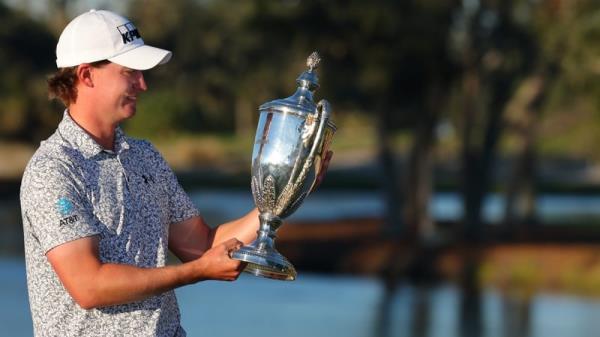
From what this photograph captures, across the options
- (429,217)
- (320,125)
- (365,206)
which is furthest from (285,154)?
(365,206)

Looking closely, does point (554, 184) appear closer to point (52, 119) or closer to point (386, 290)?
point (52, 119)

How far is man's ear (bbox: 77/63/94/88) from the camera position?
3555 mm

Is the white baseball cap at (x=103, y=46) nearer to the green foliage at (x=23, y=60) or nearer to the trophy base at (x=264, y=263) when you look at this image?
the trophy base at (x=264, y=263)

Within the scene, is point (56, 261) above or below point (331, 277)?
below

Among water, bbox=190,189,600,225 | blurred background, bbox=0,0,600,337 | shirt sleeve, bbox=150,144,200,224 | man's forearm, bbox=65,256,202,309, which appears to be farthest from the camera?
water, bbox=190,189,600,225

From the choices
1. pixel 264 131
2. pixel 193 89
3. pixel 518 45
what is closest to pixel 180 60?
pixel 193 89

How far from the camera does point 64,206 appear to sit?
3.40 metres

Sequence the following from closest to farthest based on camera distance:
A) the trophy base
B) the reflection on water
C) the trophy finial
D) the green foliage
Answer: the trophy base < the trophy finial < the reflection on water < the green foliage

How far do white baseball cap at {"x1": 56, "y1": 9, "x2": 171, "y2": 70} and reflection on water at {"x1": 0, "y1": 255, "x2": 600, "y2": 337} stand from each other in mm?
12986

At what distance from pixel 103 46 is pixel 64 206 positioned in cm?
41

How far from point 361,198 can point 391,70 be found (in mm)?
23852

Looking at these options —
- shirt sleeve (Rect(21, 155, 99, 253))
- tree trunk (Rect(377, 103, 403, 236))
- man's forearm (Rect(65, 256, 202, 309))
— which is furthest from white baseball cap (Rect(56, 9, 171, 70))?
tree trunk (Rect(377, 103, 403, 236))

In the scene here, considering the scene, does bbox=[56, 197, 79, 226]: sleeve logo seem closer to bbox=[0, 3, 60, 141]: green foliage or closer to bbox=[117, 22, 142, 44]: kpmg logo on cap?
bbox=[117, 22, 142, 44]: kpmg logo on cap

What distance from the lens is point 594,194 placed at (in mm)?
47688
